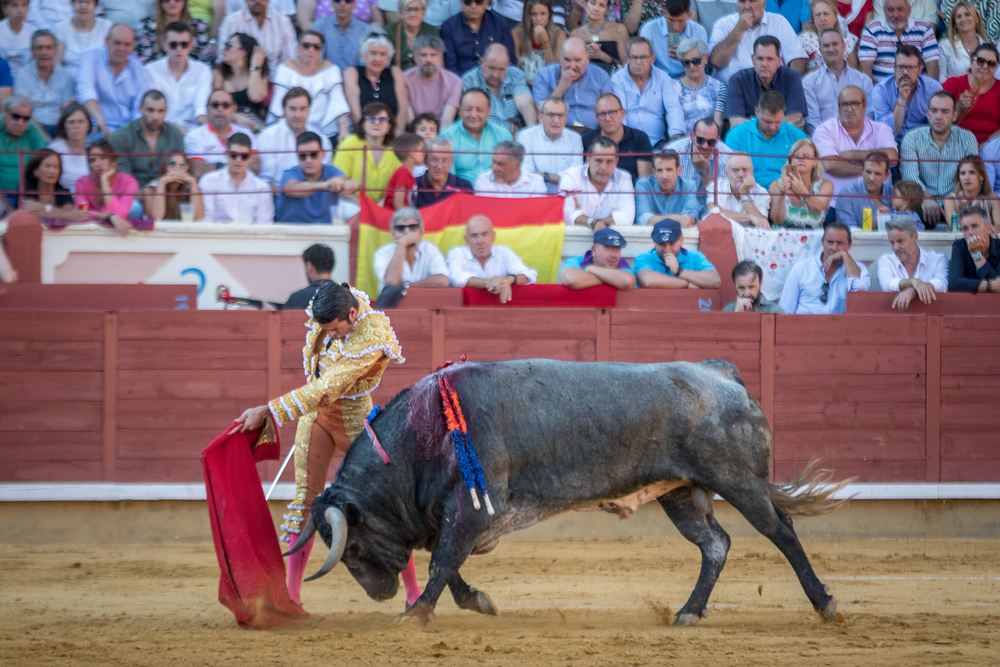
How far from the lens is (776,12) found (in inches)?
344

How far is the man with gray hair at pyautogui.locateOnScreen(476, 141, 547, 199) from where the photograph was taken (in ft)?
22.7

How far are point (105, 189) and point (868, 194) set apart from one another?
5.35m

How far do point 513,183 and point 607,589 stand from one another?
10.3 feet

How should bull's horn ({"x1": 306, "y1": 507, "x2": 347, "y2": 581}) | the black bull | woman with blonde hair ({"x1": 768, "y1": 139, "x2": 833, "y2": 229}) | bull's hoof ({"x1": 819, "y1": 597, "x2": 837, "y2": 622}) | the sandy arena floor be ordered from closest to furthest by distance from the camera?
the sandy arena floor
bull's horn ({"x1": 306, "y1": 507, "x2": 347, "y2": 581})
the black bull
bull's hoof ({"x1": 819, "y1": 597, "x2": 837, "y2": 622})
woman with blonde hair ({"x1": 768, "y1": 139, "x2": 833, "y2": 229})

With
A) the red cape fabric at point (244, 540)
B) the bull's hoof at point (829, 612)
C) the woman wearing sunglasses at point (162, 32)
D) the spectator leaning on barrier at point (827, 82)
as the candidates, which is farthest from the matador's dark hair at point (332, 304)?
the spectator leaning on barrier at point (827, 82)

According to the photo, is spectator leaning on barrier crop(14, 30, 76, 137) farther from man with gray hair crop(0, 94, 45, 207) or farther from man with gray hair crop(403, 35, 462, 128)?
man with gray hair crop(403, 35, 462, 128)

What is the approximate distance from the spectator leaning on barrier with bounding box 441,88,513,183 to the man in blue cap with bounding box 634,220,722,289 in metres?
1.34

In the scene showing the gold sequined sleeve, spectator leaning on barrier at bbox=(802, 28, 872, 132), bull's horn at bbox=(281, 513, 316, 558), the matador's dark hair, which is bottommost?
bull's horn at bbox=(281, 513, 316, 558)

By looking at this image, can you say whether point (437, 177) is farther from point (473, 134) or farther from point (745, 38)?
point (745, 38)

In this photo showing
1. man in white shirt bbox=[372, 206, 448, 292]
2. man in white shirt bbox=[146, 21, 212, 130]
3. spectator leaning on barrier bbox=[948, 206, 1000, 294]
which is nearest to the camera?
man in white shirt bbox=[372, 206, 448, 292]

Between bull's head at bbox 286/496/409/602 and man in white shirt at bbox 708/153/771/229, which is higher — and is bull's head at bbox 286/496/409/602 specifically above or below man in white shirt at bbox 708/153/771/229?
below

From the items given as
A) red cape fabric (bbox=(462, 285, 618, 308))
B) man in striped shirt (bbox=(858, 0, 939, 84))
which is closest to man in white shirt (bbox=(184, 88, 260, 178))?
red cape fabric (bbox=(462, 285, 618, 308))

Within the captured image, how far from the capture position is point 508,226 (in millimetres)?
6754

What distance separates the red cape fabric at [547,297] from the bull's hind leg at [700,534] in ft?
7.56
